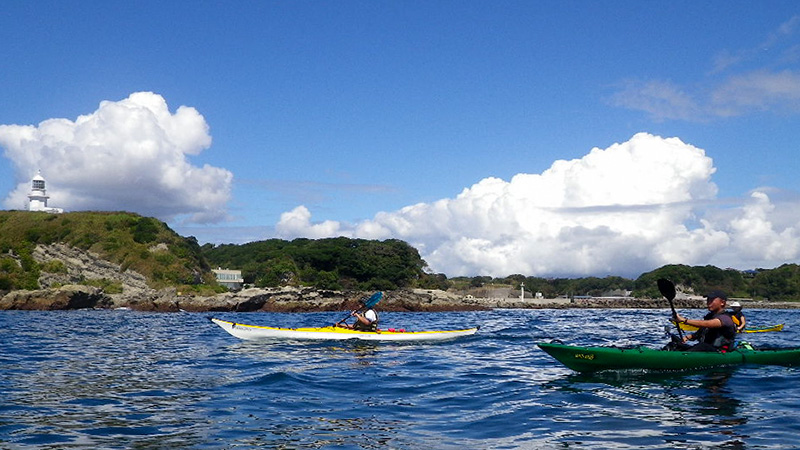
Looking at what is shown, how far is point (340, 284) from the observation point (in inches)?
3735

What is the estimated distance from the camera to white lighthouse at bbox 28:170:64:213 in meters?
105

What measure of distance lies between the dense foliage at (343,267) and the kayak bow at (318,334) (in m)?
68.1

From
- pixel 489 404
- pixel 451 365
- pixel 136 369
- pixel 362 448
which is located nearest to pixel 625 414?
pixel 489 404

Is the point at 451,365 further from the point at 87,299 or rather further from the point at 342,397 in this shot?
the point at 87,299

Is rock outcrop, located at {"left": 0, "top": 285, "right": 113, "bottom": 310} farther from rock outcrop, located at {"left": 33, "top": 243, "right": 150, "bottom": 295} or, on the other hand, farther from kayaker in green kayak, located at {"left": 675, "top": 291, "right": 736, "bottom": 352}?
kayaker in green kayak, located at {"left": 675, "top": 291, "right": 736, "bottom": 352}

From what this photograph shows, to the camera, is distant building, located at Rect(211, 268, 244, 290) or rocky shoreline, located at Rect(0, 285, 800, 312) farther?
distant building, located at Rect(211, 268, 244, 290)

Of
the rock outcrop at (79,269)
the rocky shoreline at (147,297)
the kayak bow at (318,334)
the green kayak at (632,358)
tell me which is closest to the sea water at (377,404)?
the green kayak at (632,358)

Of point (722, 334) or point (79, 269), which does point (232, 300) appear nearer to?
point (79, 269)

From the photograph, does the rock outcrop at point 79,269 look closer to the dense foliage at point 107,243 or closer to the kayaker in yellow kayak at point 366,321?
the dense foliage at point 107,243

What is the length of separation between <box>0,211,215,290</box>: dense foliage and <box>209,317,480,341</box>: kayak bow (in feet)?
200

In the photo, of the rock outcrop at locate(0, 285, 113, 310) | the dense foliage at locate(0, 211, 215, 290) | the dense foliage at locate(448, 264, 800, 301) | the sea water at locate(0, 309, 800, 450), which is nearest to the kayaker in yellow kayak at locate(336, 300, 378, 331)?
the sea water at locate(0, 309, 800, 450)

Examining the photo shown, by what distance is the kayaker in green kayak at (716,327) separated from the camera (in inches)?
504

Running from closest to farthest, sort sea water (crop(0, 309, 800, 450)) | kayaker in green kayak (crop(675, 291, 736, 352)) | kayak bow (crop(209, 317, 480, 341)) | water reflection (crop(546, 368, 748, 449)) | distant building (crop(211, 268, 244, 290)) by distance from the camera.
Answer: sea water (crop(0, 309, 800, 450)) < water reflection (crop(546, 368, 748, 449)) < kayaker in green kayak (crop(675, 291, 736, 352)) < kayak bow (crop(209, 317, 480, 341)) < distant building (crop(211, 268, 244, 290))

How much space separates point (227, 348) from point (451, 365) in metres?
8.29
